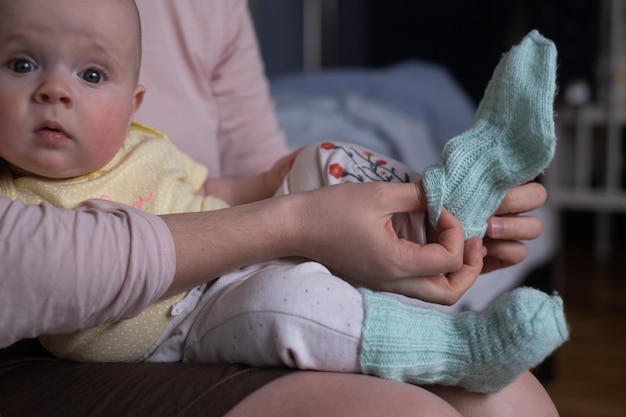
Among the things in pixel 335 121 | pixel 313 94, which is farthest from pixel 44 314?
pixel 313 94

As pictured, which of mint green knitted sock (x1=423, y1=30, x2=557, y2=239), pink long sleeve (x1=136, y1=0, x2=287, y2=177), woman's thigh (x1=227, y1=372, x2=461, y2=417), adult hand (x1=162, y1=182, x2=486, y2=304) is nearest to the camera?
woman's thigh (x1=227, y1=372, x2=461, y2=417)

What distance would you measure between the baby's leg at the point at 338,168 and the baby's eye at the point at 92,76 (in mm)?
293

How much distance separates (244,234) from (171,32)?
59 cm

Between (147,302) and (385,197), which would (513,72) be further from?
(147,302)

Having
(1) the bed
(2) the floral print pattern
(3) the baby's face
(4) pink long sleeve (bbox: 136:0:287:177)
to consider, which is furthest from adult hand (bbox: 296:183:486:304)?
(1) the bed

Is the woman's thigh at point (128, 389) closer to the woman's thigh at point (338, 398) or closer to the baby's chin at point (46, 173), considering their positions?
the woman's thigh at point (338, 398)

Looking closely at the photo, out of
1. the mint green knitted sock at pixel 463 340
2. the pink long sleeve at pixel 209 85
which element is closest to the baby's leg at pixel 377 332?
the mint green knitted sock at pixel 463 340

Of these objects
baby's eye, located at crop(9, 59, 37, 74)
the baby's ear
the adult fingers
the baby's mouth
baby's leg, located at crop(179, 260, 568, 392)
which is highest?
baby's eye, located at crop(9, 59, 37, 74)

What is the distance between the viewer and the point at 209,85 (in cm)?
138

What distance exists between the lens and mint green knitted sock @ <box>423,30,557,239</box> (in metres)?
0.94

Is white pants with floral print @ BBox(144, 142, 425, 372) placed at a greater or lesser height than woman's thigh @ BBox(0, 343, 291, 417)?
greater

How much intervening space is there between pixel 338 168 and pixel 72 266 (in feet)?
1.35

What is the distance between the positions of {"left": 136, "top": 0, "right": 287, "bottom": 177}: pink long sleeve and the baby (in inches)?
8.9

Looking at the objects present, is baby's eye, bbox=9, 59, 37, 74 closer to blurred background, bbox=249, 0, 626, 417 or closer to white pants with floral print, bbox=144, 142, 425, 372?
white pants with floral print, bbox=144, 142, 425, 372
